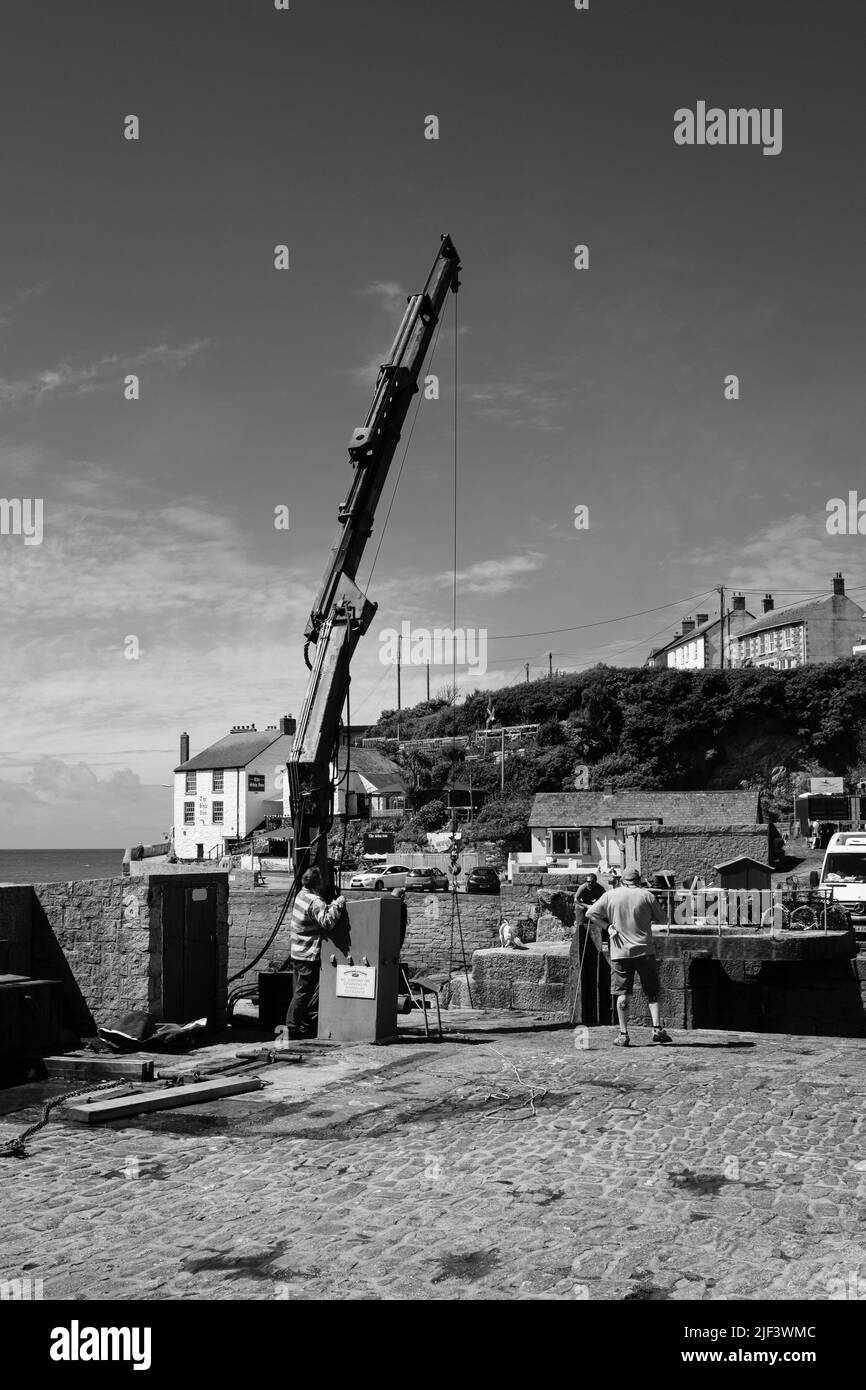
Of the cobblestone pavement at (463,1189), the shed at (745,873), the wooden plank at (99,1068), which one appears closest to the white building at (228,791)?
the shed at (745,873)

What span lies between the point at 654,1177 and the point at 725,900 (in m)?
16.7

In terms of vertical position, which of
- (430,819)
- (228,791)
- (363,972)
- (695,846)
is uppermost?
(228,791)

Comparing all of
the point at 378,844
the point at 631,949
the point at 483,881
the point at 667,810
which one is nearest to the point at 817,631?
the point at 378,844

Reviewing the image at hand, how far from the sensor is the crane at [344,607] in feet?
48.5

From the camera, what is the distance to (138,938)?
1159 centimetres

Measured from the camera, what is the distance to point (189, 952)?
1201cm

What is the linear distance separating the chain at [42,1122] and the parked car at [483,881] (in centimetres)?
2901

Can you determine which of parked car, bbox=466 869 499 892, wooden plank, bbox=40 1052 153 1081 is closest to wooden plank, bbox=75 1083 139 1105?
wooden plank, bbox=40 1052 153 1081

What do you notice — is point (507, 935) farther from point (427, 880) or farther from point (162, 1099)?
point (427, 880)

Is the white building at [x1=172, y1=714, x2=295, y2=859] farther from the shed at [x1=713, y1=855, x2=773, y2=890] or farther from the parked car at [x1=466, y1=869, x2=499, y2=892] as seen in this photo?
the shed at [x1=713, y1=855, x2=773, y2=890]

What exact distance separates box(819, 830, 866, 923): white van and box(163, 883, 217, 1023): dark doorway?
49.7 feet

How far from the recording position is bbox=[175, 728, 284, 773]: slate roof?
70.1 meters

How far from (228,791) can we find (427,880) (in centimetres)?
3330
